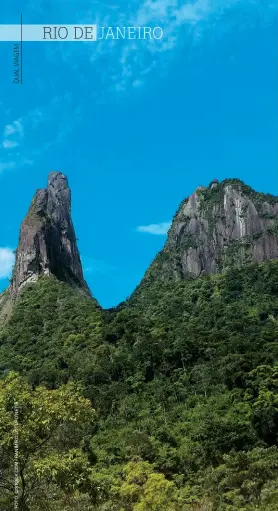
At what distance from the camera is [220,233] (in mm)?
86938

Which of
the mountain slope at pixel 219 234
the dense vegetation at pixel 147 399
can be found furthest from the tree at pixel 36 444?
the mountain slope at pixel 219 234

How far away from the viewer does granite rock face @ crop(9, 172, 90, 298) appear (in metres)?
65.9

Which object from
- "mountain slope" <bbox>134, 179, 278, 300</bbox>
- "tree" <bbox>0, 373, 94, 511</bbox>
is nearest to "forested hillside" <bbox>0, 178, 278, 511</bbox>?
"tree" <bbox>0, 373, 94, 511</bbox>

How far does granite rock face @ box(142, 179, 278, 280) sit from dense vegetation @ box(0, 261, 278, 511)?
10.9m

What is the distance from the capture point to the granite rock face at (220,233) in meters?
81.3

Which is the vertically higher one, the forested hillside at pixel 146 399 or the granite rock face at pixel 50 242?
the granite rock face at pixel 50 242

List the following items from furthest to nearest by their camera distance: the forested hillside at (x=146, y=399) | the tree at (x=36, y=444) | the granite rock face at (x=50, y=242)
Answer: the granite rock face at (x=50, y=242) → the forested hillside at (x=146, y=399) → the tree at (x=36, y=444)

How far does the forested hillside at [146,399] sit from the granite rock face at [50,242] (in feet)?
5.93

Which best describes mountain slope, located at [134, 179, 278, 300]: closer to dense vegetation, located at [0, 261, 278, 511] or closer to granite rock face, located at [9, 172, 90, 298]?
dense vegetation, located at [0, 261, 278, 511]

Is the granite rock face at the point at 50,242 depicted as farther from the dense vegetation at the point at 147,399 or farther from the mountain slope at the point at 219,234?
the mountain slope at the point at 219,234

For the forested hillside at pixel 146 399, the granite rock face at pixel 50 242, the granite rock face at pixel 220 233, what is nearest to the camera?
the forested hillside at pixel 146 399

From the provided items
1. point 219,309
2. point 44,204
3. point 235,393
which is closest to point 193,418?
point 235,393

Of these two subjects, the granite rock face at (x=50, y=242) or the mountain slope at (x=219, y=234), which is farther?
the mountain slope at (x=219, y=234)

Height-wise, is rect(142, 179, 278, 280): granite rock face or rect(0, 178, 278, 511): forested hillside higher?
rect(142, 179, 278, 280): granite rock face
